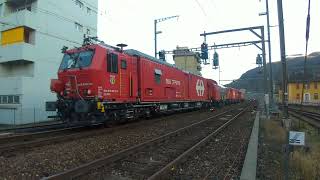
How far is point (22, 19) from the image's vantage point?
1212 inches

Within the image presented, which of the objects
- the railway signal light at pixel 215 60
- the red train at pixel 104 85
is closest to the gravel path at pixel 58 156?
the red train at pixel 104 85

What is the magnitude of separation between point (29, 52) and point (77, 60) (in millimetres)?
16638

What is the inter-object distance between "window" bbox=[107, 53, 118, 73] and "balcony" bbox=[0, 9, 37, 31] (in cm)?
1761

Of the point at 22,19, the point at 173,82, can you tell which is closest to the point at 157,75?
the point at 173,82

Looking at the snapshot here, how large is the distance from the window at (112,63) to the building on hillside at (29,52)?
631 inches

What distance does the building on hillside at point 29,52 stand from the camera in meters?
30.0

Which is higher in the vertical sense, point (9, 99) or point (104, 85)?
point (104, 85)

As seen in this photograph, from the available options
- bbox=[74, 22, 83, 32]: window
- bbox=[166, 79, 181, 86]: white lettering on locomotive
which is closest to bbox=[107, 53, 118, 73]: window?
bbox=[166, 79, 181, 86]: white lettering on locomotive

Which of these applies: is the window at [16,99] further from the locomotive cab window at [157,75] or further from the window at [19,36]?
the locomotive cab window at [157,75]

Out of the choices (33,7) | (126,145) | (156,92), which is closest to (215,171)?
(126,145)

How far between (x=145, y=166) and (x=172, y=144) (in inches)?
147

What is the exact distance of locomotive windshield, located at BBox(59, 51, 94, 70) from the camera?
15.5 metres

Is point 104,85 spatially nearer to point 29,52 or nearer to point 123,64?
point 123,64

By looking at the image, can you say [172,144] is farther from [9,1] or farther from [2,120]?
[9,1]
